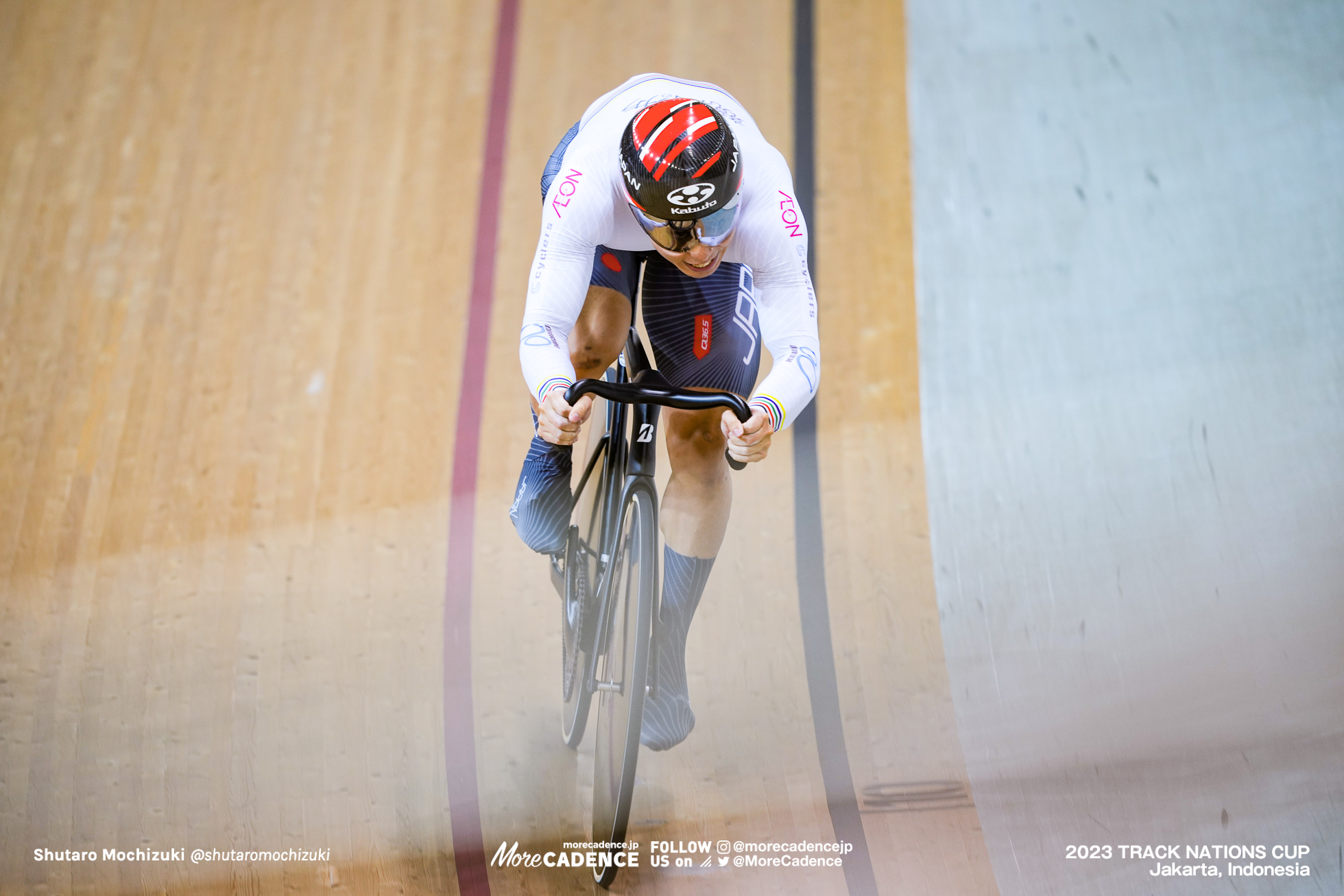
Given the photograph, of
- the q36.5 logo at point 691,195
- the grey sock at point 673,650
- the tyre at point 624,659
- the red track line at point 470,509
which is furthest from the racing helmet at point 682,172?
the red track line at point 470,509

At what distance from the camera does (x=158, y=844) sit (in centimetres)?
223

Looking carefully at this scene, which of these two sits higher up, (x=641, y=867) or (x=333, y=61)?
(x=333, y=61)

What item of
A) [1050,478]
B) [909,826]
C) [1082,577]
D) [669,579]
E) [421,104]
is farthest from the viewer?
[421,104]

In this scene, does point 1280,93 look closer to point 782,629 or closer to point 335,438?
point 782,629

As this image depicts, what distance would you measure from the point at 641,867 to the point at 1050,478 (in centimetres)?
159

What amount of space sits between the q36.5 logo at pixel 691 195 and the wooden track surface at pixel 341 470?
4.52 ft

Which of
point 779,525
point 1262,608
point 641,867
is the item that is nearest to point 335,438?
point 779,525

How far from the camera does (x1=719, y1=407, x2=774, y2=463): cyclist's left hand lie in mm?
1517

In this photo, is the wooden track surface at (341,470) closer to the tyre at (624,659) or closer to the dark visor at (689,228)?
the tyre at (624,659)

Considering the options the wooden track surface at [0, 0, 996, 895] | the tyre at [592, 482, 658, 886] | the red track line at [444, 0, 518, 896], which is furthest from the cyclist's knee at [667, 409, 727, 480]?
the red track line at [444, 0, 518, 896]

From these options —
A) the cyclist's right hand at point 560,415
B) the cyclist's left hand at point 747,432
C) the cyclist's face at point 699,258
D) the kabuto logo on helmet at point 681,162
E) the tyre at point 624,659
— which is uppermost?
the kabuto logo on helmet at point 681,162

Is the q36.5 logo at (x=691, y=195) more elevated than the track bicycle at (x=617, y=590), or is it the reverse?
the q36.5 logo at (x=691, y=195)

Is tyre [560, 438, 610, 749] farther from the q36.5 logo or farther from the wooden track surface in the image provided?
the q36.5 logo

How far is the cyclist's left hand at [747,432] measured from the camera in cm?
152
